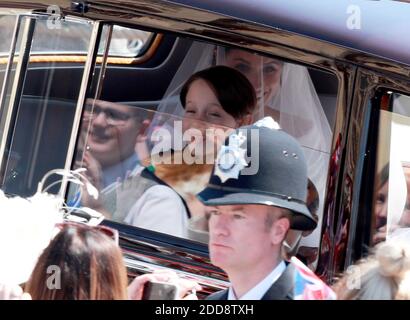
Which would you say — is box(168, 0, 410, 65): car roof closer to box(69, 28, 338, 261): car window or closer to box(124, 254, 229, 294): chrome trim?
box(69, 28, 338, 261): car window

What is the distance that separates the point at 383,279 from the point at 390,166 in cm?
34

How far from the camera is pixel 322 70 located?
289 cm

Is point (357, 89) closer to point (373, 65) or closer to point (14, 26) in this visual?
point (373, 65)

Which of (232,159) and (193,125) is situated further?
(193,125)

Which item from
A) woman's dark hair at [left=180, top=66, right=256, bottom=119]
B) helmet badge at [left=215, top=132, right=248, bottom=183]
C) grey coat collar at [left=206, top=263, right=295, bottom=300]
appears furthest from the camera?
woman's dark hair at [left=180, top=66, right=256, bottom=119]

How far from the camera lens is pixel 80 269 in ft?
8.43

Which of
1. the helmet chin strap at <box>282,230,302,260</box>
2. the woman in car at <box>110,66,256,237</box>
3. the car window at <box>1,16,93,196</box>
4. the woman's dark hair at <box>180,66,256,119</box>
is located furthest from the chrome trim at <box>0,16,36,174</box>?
the helmet chin strap at <box>282,230,302,260</box>

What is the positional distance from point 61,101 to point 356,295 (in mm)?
875

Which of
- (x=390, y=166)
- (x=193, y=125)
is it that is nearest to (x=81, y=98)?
(x=193, y=125)

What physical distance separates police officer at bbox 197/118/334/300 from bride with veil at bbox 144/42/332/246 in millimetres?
241

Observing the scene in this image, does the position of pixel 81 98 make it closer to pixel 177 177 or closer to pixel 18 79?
pixel 18 79

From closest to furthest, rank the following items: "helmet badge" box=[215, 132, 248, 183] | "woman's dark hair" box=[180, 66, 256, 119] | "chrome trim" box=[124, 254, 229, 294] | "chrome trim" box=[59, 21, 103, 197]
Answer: "helmet badge" box=[215, 132, 248, 183] < "chrome trim" box=[124, 254, 229, 294] < "chrome trim" box=[59, 21, 103, 197] < "woman's dark hair" box=[180, 66, 256, 119]

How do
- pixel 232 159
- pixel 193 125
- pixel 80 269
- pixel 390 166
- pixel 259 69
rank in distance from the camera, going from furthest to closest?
pixel 193 125
pixel 259 69
pixel 390 166
pixel 232 159
pixel 80 269

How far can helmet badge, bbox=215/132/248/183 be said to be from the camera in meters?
2.67
